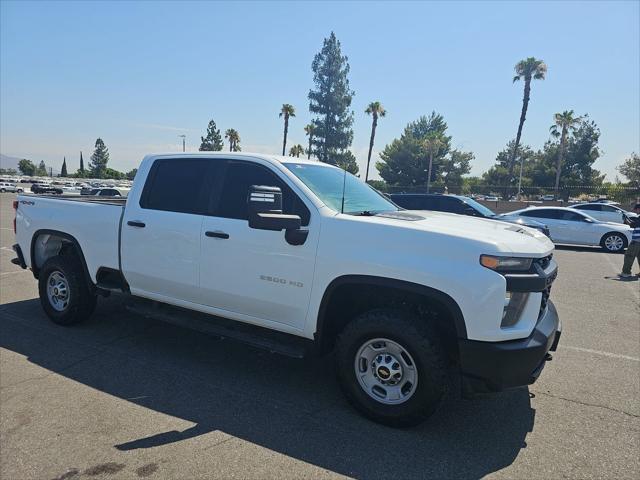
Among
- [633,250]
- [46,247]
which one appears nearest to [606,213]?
[633,250]

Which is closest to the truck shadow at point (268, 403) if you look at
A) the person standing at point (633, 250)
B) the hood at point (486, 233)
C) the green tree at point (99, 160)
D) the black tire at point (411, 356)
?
the black tire at point (411, 356)

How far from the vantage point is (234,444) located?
302 centimetres

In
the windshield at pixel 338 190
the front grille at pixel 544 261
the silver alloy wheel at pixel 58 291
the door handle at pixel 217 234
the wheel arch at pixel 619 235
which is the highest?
the windshield at pixel 338 190

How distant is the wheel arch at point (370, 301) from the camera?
2994 millimetres

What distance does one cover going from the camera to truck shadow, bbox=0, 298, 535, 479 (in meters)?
2.95

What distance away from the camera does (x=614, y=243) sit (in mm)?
14773

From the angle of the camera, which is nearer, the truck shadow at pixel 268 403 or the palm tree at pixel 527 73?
the truck shadow at pixel 268 403

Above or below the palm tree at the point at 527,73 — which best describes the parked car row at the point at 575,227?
below

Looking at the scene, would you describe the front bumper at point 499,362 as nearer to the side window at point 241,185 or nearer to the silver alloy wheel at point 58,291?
the side window at point 241,185

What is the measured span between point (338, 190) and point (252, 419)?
6.65ft

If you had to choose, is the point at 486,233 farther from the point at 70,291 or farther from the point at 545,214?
the point at 545,214

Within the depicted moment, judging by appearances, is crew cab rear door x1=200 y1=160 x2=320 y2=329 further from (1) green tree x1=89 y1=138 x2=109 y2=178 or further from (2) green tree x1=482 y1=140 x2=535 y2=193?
(1) green tree x1=89 y1=138 x2=109 y2=178

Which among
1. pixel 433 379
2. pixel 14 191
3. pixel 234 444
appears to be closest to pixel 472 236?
pixel 433 379

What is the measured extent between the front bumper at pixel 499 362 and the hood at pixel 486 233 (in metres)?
0.60
